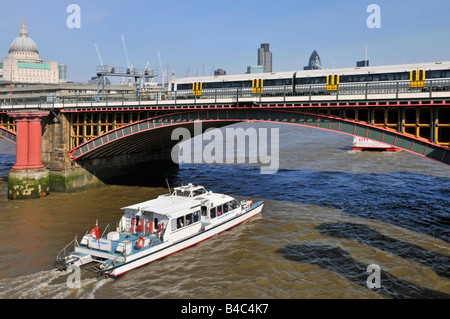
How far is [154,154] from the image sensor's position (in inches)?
2122

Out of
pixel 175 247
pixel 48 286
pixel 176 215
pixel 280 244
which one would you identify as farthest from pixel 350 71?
pixel 48 286

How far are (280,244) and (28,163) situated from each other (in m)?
26.4

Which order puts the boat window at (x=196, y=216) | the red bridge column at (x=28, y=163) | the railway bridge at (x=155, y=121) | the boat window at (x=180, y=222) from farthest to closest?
the red bridge column at (x=28, y=163) → the railway bridge at (x=155, y=121) → the boat window at (x=196, y=216) → the boat window at (x=180, y=222)

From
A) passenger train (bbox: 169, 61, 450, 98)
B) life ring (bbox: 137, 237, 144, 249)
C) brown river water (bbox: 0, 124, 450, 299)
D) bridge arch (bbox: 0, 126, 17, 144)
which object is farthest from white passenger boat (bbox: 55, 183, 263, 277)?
bridge arch (bbox: 0, 126, 17, 144)

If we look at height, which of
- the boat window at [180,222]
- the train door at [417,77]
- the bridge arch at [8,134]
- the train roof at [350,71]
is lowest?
the boat window at [180,222]

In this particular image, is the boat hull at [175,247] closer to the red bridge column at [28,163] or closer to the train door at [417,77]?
the train door at [417,77]

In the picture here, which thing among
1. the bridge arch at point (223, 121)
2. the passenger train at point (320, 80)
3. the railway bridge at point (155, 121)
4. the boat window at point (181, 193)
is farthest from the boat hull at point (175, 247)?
the passenger train at point (320, 80)

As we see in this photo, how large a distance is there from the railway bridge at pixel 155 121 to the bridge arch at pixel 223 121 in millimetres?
68

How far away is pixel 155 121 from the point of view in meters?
37.7

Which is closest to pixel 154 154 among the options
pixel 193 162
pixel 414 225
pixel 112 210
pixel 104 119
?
pixel 193 162

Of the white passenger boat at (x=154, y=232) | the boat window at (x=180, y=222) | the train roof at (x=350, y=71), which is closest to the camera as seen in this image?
the white passenger boat at (x=154, y=232)

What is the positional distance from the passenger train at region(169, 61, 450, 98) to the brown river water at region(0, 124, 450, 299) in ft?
31.0

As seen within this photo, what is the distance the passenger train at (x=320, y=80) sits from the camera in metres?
31.1
